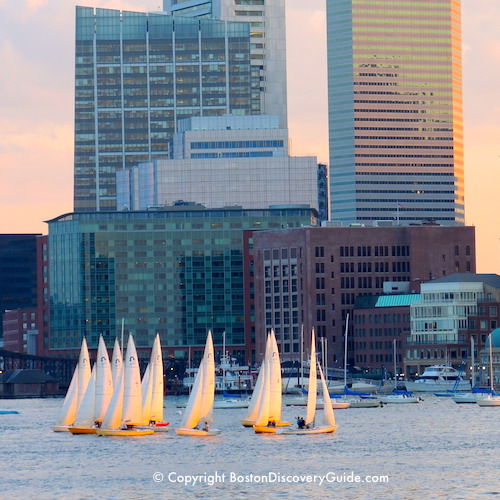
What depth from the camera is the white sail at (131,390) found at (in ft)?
533

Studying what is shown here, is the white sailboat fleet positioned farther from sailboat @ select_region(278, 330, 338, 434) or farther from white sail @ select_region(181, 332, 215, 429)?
sailboat @ select_region(278, 330, 338, 434)

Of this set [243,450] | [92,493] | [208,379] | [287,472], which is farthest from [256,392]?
[92,493]

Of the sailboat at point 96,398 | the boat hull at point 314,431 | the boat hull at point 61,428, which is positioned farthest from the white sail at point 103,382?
the boat hull at point 314,431

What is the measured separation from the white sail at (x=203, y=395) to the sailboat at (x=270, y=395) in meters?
6.00

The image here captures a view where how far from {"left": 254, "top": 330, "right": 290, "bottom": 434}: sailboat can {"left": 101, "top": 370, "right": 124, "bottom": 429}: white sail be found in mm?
13770

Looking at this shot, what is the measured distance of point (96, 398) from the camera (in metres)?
170

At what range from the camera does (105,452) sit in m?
150

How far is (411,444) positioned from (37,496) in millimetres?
53144

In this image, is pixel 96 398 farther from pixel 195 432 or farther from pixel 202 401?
pixel 202 401

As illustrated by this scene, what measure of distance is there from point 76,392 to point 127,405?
1850cm

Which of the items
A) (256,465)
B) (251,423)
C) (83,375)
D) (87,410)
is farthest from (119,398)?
(256,465)

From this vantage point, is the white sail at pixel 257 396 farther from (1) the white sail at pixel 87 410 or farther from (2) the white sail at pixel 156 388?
(1) the white sail at pixel 87 410

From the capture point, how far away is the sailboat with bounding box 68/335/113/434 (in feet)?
552

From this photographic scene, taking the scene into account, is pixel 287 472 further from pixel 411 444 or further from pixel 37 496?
pixel 411 444
